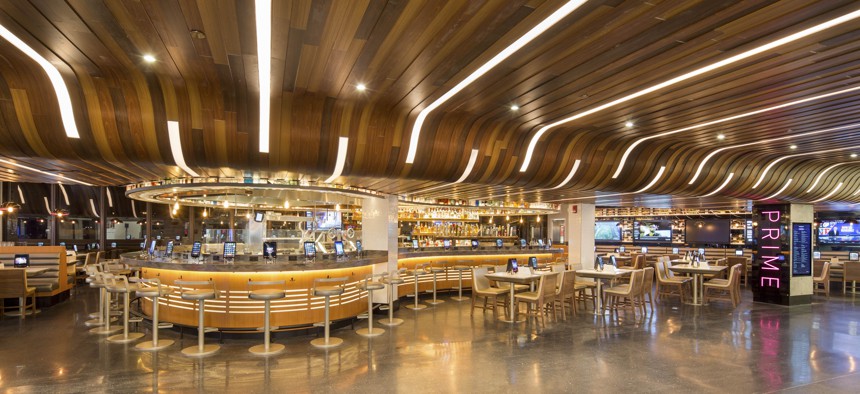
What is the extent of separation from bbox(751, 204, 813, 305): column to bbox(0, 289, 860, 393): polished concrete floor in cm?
240

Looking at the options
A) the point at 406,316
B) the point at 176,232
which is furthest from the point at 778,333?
the point at 176,232

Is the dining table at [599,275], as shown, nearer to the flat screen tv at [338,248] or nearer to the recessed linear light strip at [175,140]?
the flat screen tv at [338,248]

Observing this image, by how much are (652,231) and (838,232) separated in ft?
19.7

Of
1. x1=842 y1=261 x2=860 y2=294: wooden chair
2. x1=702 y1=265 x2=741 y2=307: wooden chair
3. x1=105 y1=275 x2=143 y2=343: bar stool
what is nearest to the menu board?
x1=702 y1=265 x2=741 y2=307: wooden chair

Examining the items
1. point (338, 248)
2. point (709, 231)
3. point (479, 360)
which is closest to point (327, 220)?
point (338, 248)

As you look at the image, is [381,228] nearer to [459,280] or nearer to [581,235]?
[459,280]

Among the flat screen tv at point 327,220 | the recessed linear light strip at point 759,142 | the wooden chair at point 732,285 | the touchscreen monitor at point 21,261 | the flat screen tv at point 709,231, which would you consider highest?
the recessed linear light strip at point 759,142

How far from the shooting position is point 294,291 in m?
7.80

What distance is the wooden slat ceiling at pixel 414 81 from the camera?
9.39 ft

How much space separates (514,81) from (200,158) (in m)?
3.19

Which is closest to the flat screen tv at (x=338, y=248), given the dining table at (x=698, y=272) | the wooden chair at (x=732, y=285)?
the dining table at (x=698, y=272)

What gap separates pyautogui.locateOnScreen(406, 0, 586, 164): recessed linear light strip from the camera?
9.10 ft

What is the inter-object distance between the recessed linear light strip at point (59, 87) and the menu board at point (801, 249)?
13.7 meters

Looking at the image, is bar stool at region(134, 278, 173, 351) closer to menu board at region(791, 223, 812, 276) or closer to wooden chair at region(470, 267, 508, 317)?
wooden chair at region(470, 267, 508, 317)
